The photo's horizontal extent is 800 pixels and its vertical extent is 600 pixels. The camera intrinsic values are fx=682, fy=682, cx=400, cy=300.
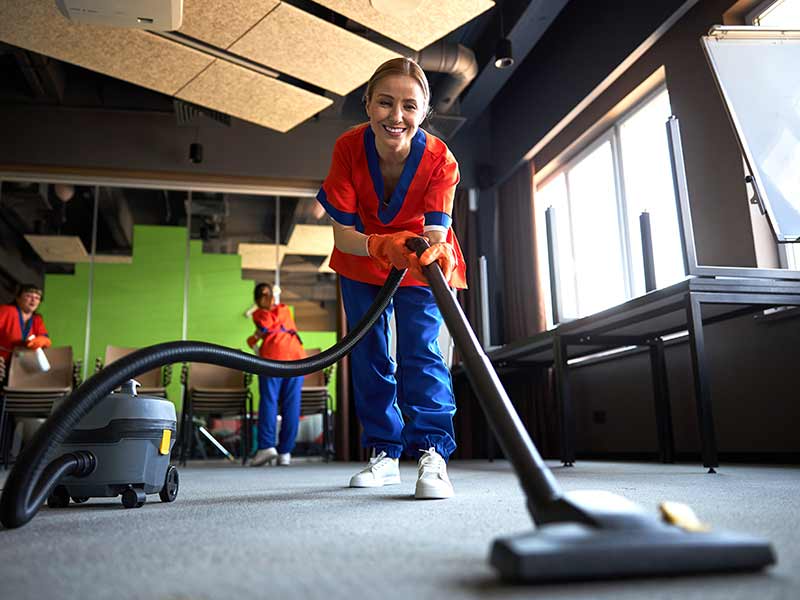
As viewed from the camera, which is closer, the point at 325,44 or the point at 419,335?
the point at 419,335

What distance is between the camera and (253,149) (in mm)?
5285

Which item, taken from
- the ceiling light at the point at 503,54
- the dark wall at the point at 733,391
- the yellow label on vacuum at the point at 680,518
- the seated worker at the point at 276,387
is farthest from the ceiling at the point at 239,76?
the yellow label on vacuum at the point at 680,518

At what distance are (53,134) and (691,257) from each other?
15.1 feet

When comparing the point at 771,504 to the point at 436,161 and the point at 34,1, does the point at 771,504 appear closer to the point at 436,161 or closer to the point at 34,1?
the point at 436,161

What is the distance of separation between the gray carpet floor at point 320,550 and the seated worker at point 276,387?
2892mm

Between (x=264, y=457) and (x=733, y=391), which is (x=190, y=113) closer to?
(x=264, y=457)

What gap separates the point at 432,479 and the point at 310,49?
285 centimetres

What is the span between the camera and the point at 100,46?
357cm

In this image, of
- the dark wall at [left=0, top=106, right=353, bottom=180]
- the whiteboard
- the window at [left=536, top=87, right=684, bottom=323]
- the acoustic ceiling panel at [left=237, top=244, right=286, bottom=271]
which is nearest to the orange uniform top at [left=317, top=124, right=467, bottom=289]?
the whiteboard

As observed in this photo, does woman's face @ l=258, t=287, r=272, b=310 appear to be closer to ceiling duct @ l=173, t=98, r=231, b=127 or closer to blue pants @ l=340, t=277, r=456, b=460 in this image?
ceiling duct @ l=173, t=98, r=231, b=127

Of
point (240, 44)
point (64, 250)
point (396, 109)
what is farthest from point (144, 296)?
point (396, 109)

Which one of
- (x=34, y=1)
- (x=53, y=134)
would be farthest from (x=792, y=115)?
(x=53, y=134)

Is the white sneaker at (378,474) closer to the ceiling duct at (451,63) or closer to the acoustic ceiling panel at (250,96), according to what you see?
the acoustic ceiling panel at (250,96)

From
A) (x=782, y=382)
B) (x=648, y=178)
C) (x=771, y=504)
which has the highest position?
(x=648, y=178)
